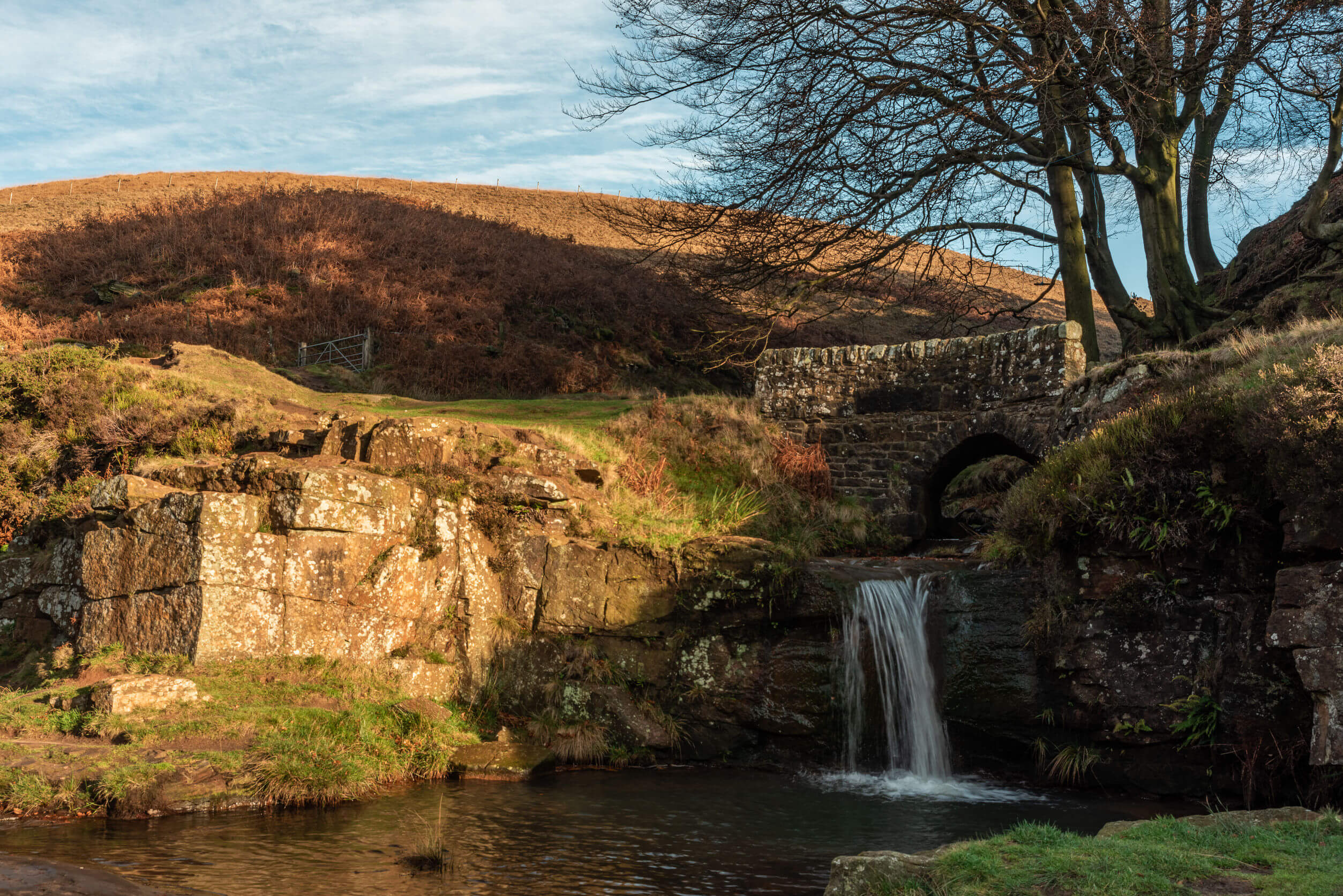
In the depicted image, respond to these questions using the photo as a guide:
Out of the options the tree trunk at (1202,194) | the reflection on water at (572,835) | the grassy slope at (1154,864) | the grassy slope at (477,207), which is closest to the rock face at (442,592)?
the reflection on water at (572,835)

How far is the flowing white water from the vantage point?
32.1 ft

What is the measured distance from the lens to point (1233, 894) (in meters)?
4.60

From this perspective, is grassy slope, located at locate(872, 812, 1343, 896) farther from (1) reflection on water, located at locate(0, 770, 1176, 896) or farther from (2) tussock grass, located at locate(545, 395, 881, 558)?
(2) tussock grass, located at locate(545, 395, 881, 558)

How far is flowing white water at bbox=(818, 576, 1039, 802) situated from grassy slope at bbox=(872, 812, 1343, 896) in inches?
155

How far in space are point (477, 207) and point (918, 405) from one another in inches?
1189

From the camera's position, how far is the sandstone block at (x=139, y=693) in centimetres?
845

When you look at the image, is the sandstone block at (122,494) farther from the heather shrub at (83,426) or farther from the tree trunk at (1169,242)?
the tree trunk at (1169,242)

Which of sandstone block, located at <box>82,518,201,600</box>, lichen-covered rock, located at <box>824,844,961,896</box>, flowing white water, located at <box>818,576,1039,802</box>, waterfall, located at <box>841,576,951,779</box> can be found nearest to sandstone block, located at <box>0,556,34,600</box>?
sandstone block, located at <box>82,518,201,600</box>

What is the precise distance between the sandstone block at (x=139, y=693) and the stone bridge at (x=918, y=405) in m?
9.64

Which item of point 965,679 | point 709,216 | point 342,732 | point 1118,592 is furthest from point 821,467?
point 342,732

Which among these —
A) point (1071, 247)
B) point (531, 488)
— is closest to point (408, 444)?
point (531, 488)

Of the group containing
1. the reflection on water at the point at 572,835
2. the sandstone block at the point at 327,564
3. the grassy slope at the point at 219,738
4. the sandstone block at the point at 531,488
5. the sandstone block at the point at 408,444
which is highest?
the sandstone block at the point at 408,444

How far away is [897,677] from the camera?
10.2 m

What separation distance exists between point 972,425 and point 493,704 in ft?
26.5
